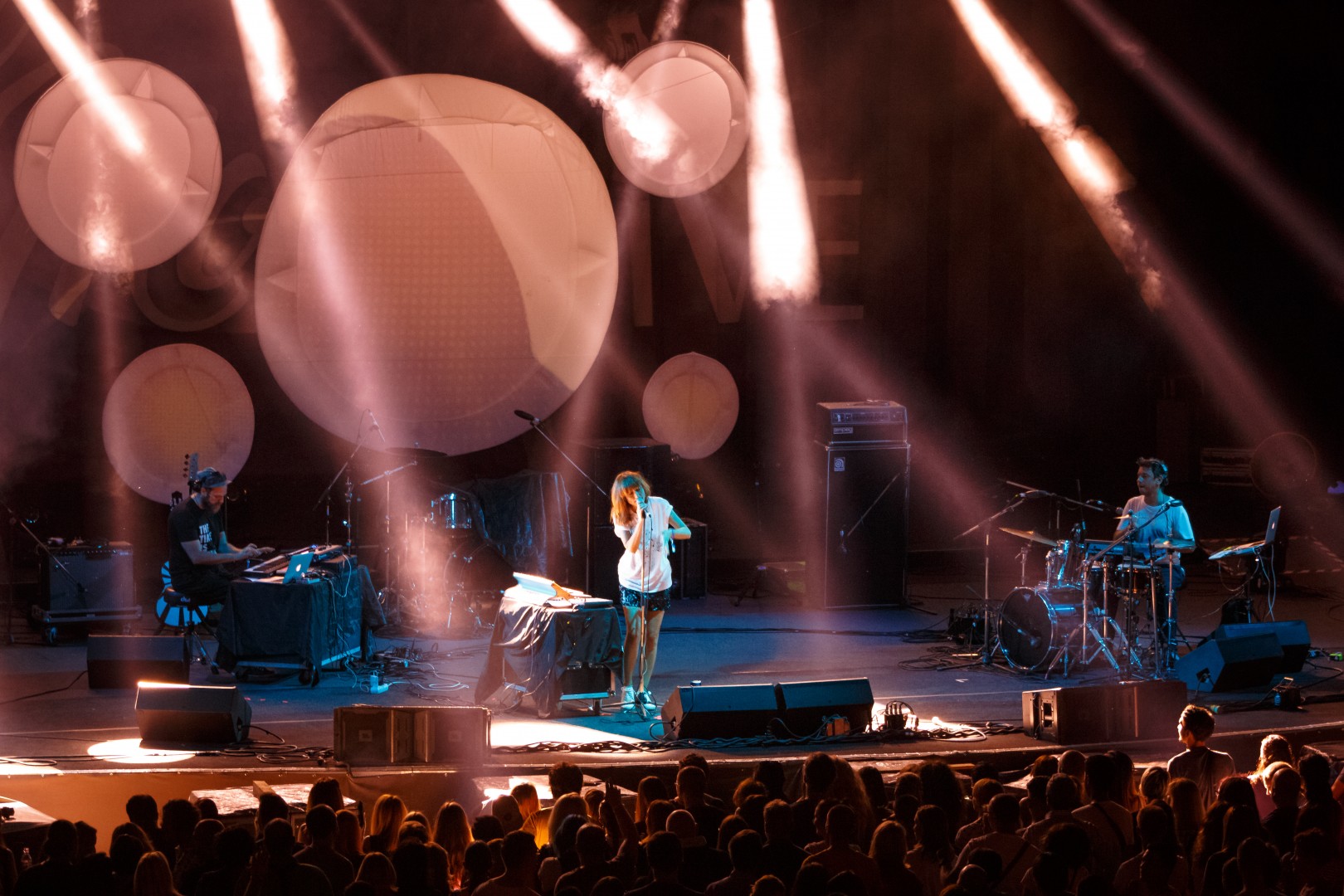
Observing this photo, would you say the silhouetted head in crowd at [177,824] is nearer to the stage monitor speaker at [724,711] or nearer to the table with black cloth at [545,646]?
the stage monitor speaker at [724,711]

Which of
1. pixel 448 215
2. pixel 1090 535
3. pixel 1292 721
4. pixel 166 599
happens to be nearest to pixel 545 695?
pixel 166 599

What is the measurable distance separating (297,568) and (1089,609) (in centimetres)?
529

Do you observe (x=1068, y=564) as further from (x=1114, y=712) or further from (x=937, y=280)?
(x=937, y=280)

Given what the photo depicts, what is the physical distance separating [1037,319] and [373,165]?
6858 millimetres

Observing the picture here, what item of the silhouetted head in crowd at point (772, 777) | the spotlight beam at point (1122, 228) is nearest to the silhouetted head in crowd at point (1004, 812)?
the silhouetted head in crowd at point (772, 777)

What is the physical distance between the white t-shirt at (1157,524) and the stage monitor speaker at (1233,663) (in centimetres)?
68

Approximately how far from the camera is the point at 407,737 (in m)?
6.77

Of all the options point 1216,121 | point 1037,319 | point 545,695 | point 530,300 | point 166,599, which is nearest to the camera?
point 545,695

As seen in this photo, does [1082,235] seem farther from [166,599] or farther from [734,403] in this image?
[166,599]

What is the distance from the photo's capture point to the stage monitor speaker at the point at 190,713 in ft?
23.8

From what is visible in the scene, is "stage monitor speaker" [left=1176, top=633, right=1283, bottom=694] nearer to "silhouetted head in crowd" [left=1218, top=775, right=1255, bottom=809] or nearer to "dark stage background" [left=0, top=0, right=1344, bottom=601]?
"silhouetted head in crowd" [left=1218, top=775, right=1255, bottom=809]

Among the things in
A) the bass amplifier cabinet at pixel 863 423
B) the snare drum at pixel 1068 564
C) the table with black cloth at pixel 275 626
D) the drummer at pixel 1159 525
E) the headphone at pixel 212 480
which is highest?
the bass amplifier cabinet at pixel 863 423

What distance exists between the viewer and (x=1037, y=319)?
14055 millimetres

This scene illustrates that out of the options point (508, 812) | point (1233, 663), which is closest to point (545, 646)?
point (508, 812)
